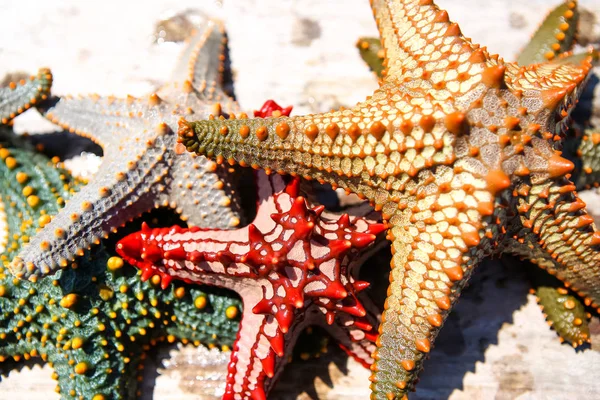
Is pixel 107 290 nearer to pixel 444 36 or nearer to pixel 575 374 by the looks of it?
pixel 444 36

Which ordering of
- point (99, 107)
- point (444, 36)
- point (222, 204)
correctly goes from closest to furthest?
point (444, 36) → point (222, 204) → point (99, 107)

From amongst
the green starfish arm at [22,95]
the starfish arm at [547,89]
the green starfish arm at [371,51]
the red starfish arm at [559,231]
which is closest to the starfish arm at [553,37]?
the starfish arm at [547,89]

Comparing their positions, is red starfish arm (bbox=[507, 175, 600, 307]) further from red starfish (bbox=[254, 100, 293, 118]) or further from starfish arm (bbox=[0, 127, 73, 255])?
starfish arm (bbox=[0, 127, 73, 255])

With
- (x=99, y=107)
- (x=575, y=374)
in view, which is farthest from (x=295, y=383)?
(x=99, y=107)

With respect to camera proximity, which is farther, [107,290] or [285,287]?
[107,290]

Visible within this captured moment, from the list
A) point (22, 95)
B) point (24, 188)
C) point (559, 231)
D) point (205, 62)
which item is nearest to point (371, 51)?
point (205, 62)

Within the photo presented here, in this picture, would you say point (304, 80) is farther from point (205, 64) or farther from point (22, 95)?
point (22, 95)
